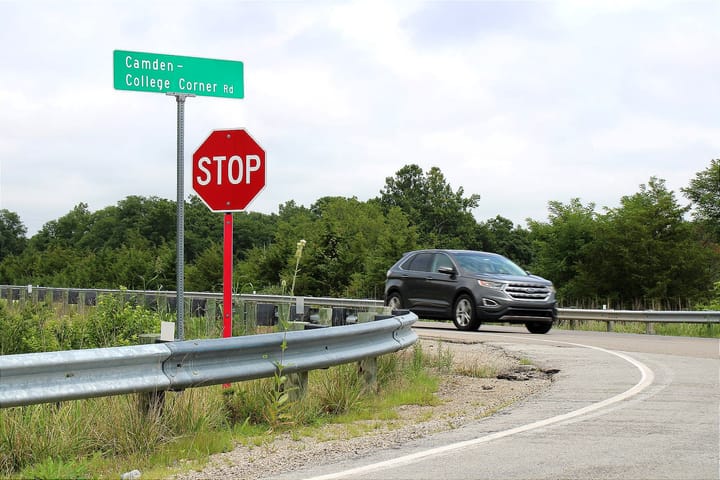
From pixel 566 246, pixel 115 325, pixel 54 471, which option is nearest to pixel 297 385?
pixel 54 471

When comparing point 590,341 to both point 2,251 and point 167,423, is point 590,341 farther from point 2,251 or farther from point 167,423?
point 2,251

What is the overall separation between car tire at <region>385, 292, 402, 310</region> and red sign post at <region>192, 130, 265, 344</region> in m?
11.8

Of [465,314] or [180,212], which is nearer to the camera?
[180,212]

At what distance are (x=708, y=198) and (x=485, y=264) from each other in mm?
61623

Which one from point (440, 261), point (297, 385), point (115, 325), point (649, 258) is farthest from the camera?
point (649, 258)

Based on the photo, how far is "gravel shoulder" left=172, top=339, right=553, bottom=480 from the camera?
635 cm

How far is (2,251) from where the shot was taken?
5955 inches

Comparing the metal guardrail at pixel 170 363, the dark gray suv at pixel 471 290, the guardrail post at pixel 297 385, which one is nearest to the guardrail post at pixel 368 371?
the metal guardrail at pixel 170 363

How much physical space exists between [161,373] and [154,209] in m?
105

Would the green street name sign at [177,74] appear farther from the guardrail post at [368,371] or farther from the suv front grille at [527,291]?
the suv front grille at [527,291]

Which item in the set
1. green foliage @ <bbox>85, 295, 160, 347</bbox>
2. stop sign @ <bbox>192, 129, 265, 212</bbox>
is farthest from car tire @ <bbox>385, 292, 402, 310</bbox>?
stop sign @ <bbox>192, 129, 265, 212</bbox>

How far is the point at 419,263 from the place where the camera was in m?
20.6

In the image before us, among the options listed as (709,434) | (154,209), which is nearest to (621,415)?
(709,434)

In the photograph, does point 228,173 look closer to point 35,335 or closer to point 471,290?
point 35,335
